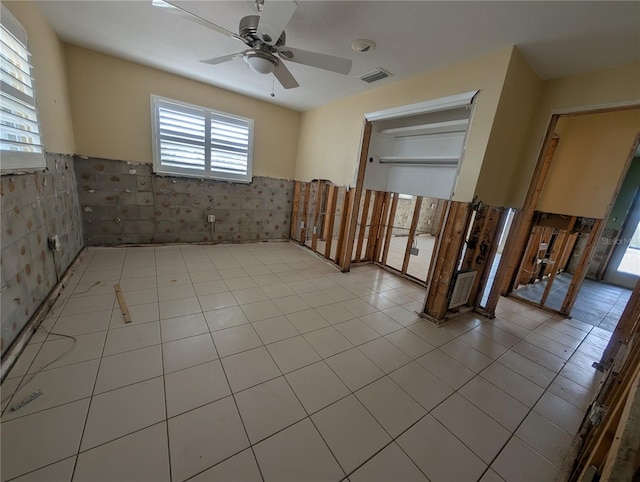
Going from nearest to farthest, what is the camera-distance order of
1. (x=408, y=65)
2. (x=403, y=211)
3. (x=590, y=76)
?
(x=590, y=76), (x=408, y=65), (x=403, y=211)

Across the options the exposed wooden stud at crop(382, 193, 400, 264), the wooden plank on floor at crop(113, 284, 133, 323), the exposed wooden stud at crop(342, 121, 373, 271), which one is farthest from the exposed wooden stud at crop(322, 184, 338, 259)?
the wooden plank on floor at crop(113, 284, 133, 323)

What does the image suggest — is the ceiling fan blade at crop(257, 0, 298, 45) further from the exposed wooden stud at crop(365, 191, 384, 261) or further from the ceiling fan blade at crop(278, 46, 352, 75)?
the exposed wooden stud at crop(365, 191, 384, 261)

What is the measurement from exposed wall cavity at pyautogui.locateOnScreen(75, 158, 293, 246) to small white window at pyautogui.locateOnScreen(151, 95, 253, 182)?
20 centimetres

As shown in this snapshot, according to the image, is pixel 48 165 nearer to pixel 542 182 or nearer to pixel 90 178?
pixel 90 178

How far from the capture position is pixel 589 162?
3.25m

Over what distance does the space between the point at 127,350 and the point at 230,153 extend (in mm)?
3724

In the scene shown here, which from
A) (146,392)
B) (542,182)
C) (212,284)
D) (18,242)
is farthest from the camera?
(542,182)

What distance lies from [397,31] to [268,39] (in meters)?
1.19

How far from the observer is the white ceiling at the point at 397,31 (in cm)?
178

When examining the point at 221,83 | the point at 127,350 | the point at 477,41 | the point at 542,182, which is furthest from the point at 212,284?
the point at 542,182

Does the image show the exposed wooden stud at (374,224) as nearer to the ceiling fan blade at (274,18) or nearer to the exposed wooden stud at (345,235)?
the exposed wooden stud at (345,235)

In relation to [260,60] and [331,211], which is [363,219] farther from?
[260,60]

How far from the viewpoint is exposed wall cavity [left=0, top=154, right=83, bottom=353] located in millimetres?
1700

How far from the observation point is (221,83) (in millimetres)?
3965
